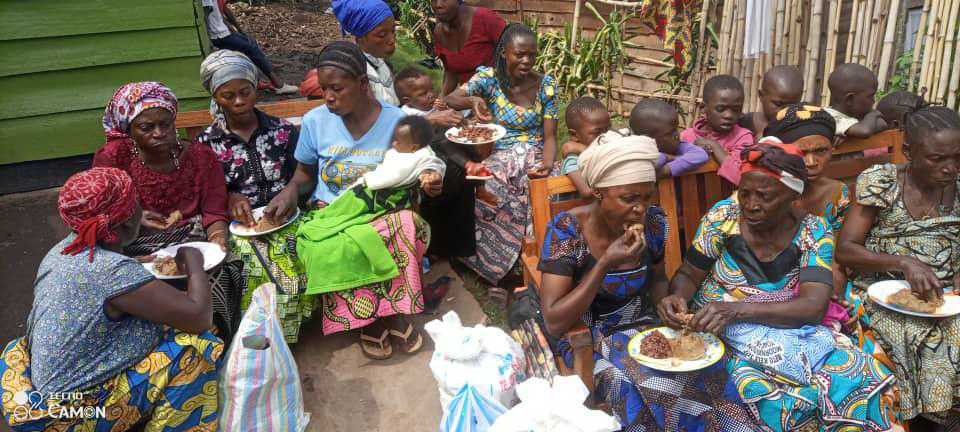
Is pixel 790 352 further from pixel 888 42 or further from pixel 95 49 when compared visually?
pixel 95 49

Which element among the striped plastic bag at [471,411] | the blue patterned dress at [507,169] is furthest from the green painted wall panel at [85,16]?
the striped plastic bag at [471,411]

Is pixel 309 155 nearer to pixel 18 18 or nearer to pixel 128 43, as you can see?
pixel 128 43

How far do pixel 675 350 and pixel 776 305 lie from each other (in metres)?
0.50

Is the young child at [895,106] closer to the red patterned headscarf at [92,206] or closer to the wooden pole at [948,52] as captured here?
the wooden pole at [948,52]

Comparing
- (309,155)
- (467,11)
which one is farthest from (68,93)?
(467,11)

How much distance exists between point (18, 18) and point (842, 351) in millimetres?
5983

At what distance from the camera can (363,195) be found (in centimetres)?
381

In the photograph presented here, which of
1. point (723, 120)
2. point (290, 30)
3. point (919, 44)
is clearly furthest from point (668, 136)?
point (290, 30)

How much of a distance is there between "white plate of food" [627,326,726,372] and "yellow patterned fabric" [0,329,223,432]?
178cm

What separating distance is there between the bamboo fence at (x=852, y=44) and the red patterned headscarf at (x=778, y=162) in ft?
6.99

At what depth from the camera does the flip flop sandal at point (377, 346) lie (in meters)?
3.80

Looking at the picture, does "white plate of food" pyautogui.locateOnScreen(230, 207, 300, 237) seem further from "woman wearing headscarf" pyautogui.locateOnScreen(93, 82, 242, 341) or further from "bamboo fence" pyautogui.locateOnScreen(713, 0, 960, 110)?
"bamboo fence" pyautogui.locateOnScreen(713, 0, 960, 110)

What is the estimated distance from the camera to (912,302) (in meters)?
2.87

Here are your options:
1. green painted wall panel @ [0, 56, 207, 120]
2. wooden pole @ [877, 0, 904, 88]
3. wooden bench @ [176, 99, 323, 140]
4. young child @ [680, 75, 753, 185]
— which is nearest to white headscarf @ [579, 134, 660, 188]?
young child @ [680, 75, 753, 185]
